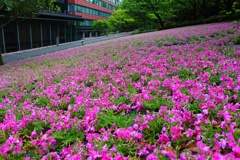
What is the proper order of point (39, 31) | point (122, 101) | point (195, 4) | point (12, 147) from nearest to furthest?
1. point (12, 147)
2. point (122, 101)
3. point (39, 31)
4. point (195, 4)

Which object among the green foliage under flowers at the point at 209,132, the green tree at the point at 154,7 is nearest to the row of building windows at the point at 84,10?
the green tree at the point at 154,7

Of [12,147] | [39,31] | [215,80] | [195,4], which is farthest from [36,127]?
[195,4]

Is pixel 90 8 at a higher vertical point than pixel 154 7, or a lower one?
higher

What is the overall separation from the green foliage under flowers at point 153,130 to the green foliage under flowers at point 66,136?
81 centimetres

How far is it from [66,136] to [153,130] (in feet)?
3.61

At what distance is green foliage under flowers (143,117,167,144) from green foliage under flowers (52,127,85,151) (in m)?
0.81

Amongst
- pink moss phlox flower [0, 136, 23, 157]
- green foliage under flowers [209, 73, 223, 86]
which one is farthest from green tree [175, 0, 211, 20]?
pink moss phlox flower [0, 136, 23, 157]

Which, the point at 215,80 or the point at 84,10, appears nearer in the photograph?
the point at 215,80

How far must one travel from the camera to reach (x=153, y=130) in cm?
268

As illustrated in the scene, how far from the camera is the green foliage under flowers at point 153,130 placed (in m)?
2.58

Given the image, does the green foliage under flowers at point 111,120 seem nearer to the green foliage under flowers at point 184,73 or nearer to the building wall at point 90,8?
the green foliage under flowers at point 184,73

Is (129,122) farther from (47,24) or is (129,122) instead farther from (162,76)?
(47,24)

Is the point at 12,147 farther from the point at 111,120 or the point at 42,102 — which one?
the point at 42,102

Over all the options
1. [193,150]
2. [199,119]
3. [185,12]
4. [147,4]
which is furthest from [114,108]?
[185,12]
